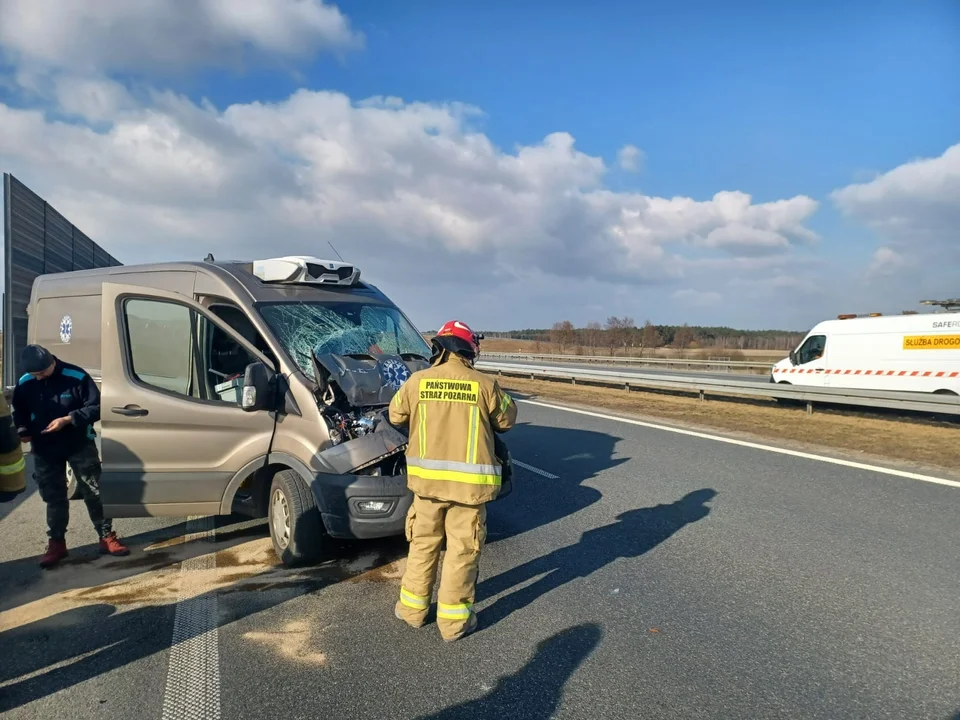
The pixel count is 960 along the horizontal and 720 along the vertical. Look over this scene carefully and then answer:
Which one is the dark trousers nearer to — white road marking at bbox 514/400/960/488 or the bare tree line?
white road marking at bbox 514/400/960/488

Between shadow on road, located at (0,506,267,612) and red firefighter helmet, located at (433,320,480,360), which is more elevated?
red firefighter helmet, located at (433,320,480,360)

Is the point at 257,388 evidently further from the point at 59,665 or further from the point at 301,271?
the point at 59,665

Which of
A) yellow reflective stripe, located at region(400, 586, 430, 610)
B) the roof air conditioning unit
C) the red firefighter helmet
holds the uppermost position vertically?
the roof air conditioning unit

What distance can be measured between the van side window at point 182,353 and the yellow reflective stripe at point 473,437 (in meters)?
2.31

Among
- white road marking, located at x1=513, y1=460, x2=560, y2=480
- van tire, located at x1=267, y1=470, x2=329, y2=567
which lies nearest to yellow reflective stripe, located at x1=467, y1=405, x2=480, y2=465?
van tire, located at x1=267, y1=470, x2=329, y2=567

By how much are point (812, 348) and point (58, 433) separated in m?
17.3

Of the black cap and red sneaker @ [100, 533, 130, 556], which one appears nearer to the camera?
the black cap

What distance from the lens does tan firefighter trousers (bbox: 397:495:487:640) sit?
3643mm

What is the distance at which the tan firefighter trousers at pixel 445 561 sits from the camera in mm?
3643

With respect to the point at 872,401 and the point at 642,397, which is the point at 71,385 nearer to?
the point at 872,401

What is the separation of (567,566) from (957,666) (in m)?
2.36

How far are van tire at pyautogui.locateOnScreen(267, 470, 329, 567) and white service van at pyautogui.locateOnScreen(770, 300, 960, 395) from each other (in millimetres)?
14874

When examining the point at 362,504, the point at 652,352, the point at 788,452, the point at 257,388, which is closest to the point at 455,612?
the point at 362,504

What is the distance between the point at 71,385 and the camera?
4898 mm
